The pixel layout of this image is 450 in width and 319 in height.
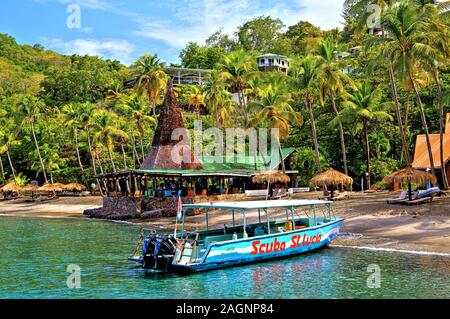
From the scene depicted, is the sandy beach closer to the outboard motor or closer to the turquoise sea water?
the turquoise sea water

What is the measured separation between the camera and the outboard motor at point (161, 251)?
60.3 feet

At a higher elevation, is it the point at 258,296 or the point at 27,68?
the point at 27,68

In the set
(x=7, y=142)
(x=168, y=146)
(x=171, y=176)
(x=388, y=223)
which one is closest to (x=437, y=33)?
(x=388, y=223)

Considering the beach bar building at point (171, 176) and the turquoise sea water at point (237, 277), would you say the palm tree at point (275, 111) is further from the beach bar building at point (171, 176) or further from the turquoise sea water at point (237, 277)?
the turquoise sea water at point (237, 277)

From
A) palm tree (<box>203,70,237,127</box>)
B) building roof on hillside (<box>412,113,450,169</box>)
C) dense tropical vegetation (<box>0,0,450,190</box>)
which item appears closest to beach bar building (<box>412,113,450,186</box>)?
building roof on hillside (<box>412,113,450,169</box>)

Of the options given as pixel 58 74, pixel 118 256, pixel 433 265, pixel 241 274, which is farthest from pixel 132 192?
pixel 58 74

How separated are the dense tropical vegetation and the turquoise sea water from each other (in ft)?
48.7

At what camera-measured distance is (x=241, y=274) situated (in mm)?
18031

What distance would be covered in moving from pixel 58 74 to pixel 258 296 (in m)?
82.2

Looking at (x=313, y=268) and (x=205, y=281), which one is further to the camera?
(x=313, y=268)

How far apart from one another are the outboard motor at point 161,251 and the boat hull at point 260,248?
1.37 feet

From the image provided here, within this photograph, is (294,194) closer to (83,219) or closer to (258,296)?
(83,219)

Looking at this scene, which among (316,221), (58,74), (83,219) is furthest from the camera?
(58,74)

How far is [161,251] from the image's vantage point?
729 inches
